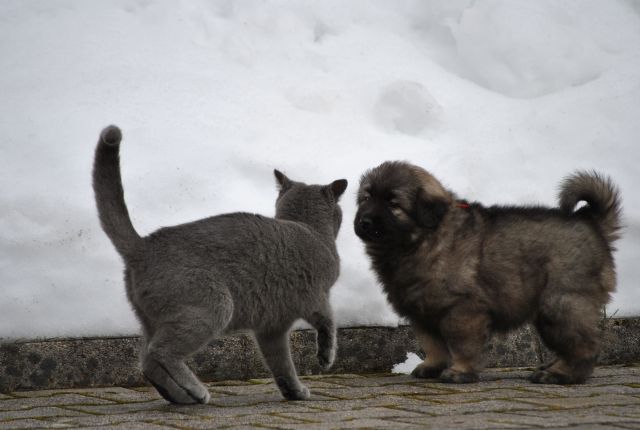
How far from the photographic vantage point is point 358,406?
433 centimetres

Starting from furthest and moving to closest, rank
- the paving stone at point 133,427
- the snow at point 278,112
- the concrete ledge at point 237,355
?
the snow at point 278,112 < the concrete ledge at point 237,355 < the paving stone at point 133,427

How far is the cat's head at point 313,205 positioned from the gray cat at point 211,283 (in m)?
0.20

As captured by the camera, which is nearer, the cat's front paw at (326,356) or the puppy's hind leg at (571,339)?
the cat's front paw at (326,356)

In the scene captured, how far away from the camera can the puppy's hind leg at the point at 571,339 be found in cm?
527

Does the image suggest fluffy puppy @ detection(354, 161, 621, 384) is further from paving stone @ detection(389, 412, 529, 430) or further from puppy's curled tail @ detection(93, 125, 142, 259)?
puppy's curled tail @ detection(93, 125, 142, 259)

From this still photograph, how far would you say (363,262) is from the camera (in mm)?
6035

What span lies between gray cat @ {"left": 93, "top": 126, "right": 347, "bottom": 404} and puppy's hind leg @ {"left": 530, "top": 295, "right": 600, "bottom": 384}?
1.29m

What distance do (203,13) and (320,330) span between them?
3879 mm

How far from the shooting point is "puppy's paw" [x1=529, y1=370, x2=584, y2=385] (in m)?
5.25

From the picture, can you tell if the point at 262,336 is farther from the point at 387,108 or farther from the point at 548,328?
the point at 387,108

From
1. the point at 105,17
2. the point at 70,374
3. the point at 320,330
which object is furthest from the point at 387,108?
the point at 70,374

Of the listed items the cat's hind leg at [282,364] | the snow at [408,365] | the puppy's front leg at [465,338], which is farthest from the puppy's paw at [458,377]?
the cat's hind leg at [282,364]

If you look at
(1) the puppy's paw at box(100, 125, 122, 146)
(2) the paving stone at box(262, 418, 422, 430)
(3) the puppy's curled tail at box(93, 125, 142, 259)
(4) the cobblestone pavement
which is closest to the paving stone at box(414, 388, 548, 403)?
(4) the cobblestone pavement

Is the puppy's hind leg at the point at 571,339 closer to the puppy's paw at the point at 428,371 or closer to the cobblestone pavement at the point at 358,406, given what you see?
the cobblestone pavement at the point at 358,406
